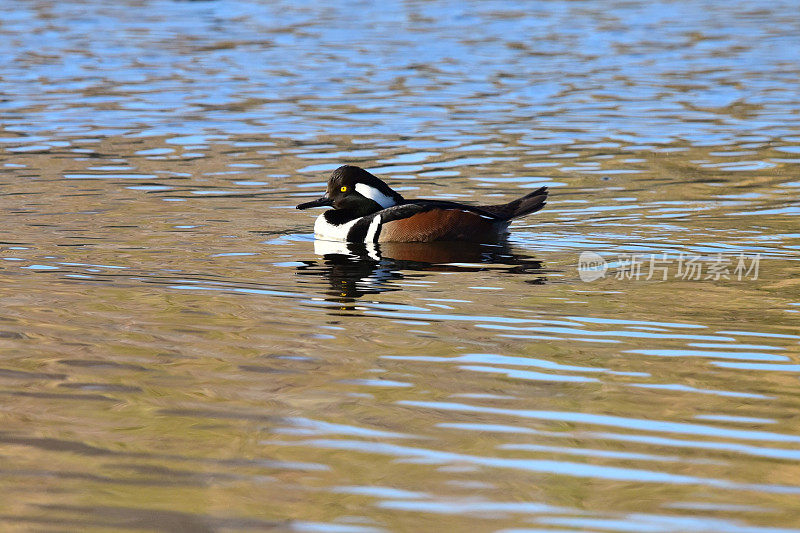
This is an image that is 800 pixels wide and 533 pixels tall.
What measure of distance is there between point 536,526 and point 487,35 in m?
26.3

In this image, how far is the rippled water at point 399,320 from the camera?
5102 mm

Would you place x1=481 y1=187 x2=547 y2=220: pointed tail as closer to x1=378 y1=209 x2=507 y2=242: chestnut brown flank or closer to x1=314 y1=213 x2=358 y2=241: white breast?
x1=378 y1=209 x2=507 y2=242: chestnut brown flank

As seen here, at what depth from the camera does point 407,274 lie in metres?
9.80

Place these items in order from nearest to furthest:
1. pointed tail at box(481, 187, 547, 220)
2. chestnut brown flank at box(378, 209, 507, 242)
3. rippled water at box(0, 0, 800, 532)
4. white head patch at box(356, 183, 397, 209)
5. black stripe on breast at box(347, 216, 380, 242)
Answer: rippled water at box(0, 0, 800, 532) → chestnut brown flank at box(378, 209, 507, 242) → pointed tail at box(481, 187, 547, 220) → black stripe on breast at box(347, 216, 380, 242) → white head patch at box(356, 183, 397, 209)

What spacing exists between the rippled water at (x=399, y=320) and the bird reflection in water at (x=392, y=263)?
2.0 inches

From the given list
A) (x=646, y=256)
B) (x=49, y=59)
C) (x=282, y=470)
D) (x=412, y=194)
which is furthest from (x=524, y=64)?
(x=282, y=470)

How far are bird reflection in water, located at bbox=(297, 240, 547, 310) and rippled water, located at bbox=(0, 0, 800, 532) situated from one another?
0.05 m

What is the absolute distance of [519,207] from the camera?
1143cm

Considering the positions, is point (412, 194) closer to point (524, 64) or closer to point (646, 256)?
point (646, 256)

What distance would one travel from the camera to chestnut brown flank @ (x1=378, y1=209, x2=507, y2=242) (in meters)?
11.1

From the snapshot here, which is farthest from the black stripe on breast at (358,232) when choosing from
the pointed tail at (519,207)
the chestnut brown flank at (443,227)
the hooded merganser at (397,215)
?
the pointed tail at (519,207)

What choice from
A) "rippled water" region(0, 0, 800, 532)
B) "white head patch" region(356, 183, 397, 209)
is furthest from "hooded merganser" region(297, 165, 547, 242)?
"rippled water" region(0, 0, 800, 532)

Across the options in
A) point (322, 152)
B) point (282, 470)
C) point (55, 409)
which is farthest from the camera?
point (322, 152)

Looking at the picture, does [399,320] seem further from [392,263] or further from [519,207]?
[519,207]
